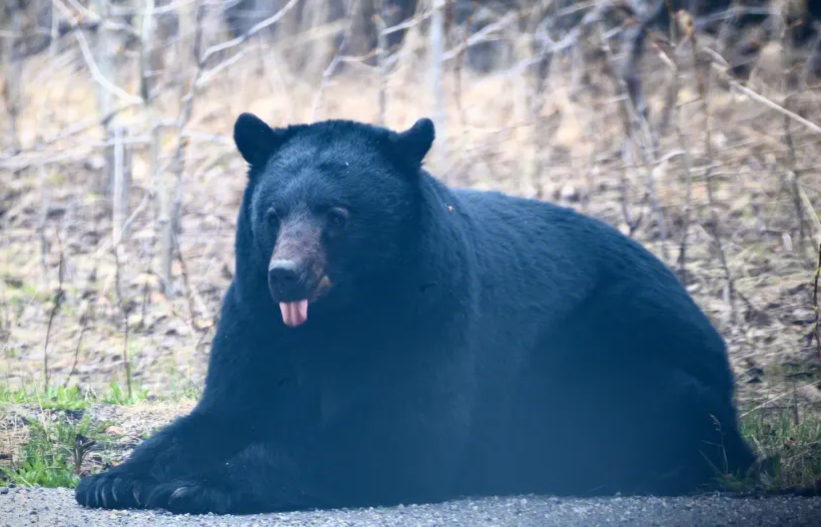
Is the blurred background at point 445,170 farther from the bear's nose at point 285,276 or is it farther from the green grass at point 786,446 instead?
the bear's nose at point 285,276

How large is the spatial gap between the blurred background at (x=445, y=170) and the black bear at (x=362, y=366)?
3.99 feet

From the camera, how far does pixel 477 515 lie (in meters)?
4.11

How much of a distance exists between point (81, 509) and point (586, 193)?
651 cm

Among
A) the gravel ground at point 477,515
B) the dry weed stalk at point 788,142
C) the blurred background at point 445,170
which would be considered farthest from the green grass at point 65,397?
the dry weed stalk at point 788,142

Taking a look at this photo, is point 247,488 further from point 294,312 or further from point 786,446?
point 786,446

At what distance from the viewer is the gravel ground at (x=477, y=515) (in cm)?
378

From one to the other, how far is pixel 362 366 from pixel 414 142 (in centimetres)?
101

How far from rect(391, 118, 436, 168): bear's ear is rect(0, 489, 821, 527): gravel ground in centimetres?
152

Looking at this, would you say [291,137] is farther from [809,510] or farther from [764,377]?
[764,377]

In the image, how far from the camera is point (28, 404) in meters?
5.20

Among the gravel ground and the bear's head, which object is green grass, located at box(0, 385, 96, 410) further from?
the bear's head

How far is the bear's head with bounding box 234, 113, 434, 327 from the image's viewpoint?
4164 mm

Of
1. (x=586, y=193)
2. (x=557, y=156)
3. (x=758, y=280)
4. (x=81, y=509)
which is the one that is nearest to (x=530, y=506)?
(x=81, y=509)

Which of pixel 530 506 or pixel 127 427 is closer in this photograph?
pixel 530 506
